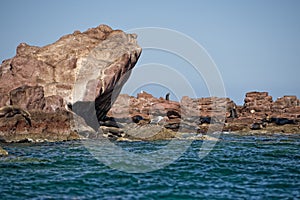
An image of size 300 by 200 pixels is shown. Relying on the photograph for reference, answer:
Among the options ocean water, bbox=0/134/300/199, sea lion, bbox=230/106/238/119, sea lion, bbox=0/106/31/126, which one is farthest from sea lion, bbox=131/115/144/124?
ocean water, bbox=0/134/300/199

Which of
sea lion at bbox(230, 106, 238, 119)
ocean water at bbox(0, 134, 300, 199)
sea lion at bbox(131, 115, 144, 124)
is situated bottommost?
ocean water at bbox(0, 134, 300, 199)

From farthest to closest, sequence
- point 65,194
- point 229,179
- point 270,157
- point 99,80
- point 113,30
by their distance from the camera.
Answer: point 113,30 → point 99,80 → point 270,157 → point 229,179 → point 65,194

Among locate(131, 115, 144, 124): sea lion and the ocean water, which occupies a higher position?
locate(131, 115, 144, 124): sea lion

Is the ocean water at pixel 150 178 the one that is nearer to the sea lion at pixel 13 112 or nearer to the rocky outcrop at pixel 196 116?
the sea lion at pixel 13 112

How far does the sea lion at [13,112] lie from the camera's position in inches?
1510

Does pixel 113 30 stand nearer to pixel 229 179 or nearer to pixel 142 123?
pixel 142 123

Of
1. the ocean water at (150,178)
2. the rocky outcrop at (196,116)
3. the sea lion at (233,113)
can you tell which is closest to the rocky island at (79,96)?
the rocky outcrop at (196,116)

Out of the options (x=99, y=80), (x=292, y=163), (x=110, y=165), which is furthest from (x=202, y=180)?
(x=99, y=80)

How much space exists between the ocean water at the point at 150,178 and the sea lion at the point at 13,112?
7117 mm

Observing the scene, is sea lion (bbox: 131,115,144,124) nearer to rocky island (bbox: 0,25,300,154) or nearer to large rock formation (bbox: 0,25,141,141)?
rocky island (bbox: 0,25,300,154)

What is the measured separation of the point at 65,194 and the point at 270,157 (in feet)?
61.3

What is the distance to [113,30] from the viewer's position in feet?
185

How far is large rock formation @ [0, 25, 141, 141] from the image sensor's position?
140 ft

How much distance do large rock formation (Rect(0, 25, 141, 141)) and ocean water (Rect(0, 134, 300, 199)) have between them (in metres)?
11.0
